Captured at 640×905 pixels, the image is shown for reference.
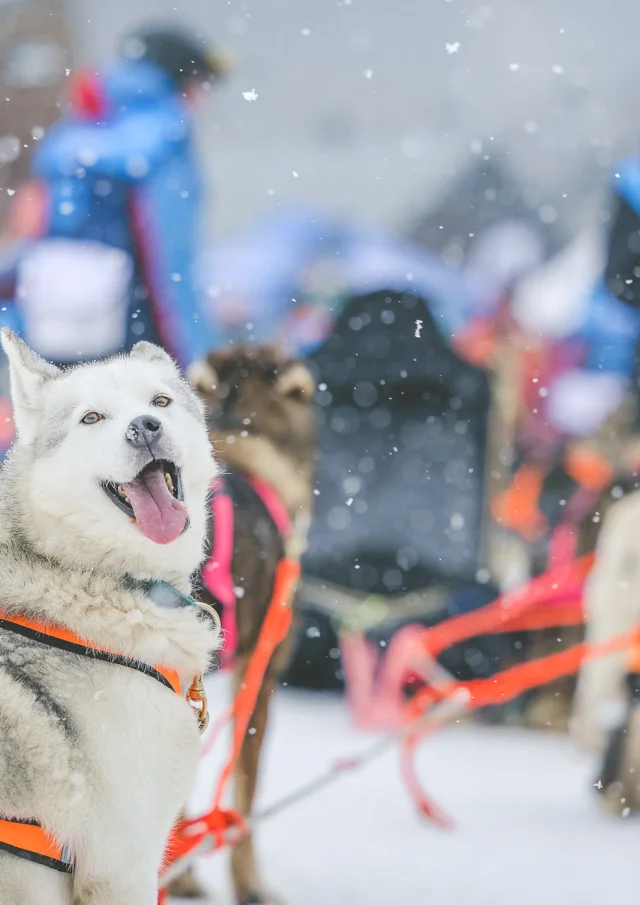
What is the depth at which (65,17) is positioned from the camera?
8117 mm

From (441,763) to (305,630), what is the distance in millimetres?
938

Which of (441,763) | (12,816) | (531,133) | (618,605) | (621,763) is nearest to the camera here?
(12,816)

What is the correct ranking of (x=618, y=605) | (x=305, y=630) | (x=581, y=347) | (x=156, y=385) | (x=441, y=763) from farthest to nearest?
(x=581, y=347), (x=305, y=630), (x=441, y=763), (x=618, y=605), (x=156, y=385)

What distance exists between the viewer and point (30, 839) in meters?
1.01

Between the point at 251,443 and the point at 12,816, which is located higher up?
the point at 251,443

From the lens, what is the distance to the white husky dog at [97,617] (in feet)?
3.32

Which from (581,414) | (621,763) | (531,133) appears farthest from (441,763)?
(531,133)

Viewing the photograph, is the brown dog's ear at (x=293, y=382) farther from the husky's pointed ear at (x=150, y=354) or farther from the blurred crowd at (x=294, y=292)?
the husky's pointed ear at (x=150, y=354)

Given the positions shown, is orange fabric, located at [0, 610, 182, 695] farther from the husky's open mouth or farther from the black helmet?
the black helmet

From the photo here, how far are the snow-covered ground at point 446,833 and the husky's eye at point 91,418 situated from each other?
156cm

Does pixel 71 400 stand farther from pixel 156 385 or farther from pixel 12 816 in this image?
pixel 12 816

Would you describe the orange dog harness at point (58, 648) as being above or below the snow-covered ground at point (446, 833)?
below

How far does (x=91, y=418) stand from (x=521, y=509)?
379cm

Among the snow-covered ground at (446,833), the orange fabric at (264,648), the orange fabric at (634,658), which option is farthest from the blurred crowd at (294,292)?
the snow-covered ground at (446,833)
